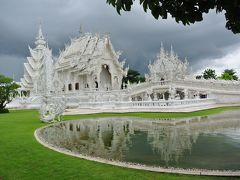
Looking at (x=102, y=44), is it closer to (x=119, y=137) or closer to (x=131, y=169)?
(x=119, y=137)

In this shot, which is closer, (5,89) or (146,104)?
(146,104)

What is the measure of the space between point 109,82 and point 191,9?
40832 mm

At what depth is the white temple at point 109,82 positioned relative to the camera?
1227 inches

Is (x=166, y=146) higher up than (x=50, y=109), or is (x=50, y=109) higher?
(x=50, y=109)

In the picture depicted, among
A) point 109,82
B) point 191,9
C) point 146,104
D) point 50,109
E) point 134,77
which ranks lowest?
point 50,109

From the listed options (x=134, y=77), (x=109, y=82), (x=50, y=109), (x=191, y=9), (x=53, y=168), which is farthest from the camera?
(x=134, y=77)

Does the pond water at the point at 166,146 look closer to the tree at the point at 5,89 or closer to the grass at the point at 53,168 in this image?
the grass at the point at 53,168

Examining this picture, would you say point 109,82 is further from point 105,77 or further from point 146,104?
point 146,104

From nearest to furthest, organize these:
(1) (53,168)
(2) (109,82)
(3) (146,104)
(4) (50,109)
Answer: (1) (53,168) → (4) (50,109) → (3) (146,104) → (2) (109,82)

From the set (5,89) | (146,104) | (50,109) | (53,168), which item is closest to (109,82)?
(5,89)

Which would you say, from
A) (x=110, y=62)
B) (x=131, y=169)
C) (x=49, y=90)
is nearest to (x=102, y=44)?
(x=110, y=62)

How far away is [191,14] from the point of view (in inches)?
146

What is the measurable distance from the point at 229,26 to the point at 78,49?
4100 cm

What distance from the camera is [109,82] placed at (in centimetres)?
4444
